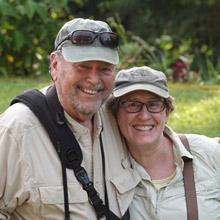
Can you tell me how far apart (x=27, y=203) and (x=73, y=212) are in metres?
0.23

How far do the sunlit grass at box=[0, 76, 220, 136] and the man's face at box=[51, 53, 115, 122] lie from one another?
2931 millimetres

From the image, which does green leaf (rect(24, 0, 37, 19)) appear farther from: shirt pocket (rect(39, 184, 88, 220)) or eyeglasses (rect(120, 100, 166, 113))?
shirt pocket (rect(39, 184, 88, 220))

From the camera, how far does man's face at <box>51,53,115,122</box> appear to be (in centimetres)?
349

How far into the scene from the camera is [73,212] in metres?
3.45

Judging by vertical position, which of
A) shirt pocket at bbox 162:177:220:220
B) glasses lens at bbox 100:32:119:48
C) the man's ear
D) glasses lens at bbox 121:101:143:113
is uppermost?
glasses lens at bbox 100:32:119:48

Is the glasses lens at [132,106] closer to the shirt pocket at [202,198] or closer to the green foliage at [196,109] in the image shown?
the shirt pocket at [202,198]

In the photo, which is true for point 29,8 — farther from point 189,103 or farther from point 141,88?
point 141,88

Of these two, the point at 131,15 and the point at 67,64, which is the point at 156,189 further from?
the point at 131,15

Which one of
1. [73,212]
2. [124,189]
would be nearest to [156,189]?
[124,189]

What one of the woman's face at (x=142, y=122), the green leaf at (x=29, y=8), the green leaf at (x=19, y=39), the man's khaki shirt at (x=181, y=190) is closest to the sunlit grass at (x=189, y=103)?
the green leaf at (x=19, y=39)

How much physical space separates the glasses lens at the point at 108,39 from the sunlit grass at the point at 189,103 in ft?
9.64

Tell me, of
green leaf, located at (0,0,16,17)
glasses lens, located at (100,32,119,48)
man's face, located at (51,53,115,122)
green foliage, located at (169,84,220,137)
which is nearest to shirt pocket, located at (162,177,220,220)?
man's face, located at (51,53,115,122)

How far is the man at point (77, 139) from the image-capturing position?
3.37 metres

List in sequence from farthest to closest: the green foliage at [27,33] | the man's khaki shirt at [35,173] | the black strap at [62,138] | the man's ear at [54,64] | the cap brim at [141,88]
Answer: the green foliage at [27,33] < the cap brim at [141,88] < the man's ear at [54,64] < the black strap at [62,138] < the man's khaki shirt at [35,173]
